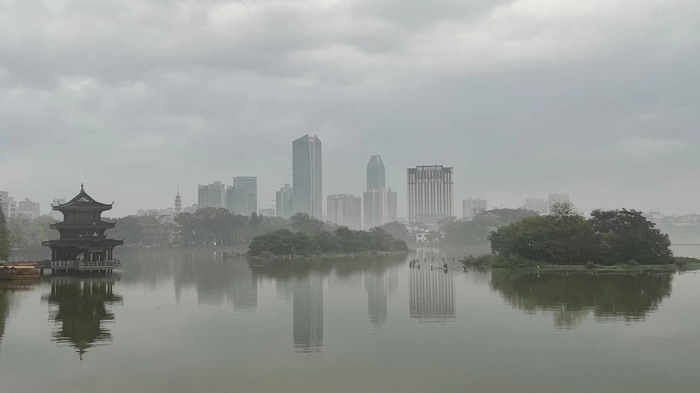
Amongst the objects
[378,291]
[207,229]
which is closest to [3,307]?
[378,291]

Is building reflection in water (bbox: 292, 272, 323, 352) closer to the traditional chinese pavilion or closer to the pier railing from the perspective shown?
the pier railing

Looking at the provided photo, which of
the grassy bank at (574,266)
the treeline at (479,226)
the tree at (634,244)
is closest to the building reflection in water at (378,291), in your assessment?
the grassy bank at (574,266)

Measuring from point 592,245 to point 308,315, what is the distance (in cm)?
3877

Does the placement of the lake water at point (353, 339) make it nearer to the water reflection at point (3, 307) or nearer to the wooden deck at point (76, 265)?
the water reflection at point (3, 307)

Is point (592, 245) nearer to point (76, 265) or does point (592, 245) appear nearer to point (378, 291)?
point (378, 291)

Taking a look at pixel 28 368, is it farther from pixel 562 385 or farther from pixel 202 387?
pixel 562 385

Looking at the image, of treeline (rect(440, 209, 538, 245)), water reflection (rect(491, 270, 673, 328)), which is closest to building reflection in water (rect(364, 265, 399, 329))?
water reflection (rect(491, 270, 673, 328))

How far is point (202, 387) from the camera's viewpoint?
679 inches

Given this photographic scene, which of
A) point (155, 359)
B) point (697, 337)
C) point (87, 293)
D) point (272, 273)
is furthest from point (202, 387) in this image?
point (272, 273)

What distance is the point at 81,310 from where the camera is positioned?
3241 centimetres

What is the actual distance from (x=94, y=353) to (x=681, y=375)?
64.0 feet

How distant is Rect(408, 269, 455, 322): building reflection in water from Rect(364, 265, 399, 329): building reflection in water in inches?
58.5

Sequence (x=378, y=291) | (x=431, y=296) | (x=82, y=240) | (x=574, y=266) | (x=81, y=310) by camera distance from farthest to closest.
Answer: (x=574, y=266)
(x=82, y=240)
(x=378, y=291)
(x=431, y=296)
(x=81, y=310)

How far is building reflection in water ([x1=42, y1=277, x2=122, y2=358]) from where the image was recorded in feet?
79.9
